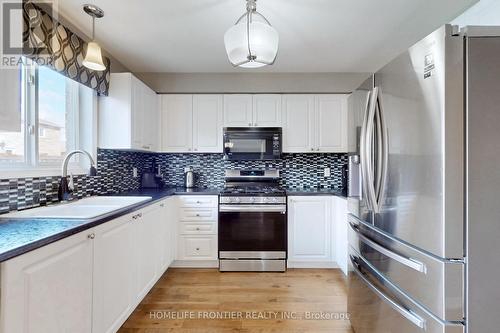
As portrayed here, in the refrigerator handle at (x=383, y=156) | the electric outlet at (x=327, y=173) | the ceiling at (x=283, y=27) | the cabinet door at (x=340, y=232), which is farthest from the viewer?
the electric outlet at (x=327, y=173)

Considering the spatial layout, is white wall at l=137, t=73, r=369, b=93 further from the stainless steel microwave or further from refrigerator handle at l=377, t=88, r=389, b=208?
refrigerator handle at l=377, t=88, r=389, b=208

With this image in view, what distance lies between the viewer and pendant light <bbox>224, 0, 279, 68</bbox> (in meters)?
1.41

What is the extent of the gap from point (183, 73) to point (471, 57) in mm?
2966

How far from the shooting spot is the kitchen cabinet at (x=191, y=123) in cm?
331

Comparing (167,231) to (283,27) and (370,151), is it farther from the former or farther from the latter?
(283,27)

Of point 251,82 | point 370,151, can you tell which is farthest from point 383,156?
point 251,82

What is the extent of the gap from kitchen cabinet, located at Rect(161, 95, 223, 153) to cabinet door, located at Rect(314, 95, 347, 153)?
1285 mm

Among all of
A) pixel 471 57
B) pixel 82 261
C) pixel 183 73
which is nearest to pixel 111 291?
pixel 82 261

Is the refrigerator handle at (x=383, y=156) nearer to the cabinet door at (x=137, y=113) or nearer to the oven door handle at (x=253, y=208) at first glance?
the oven door handle at (x=253, y=208)

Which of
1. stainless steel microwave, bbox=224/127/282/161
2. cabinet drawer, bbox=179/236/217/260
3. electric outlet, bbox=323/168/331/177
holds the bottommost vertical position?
cabinet drawer, bbox=179/236/217/260

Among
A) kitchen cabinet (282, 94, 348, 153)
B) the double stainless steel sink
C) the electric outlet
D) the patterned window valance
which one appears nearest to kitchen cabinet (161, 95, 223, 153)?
kitchen cabinet (282, 94, 348, 153)

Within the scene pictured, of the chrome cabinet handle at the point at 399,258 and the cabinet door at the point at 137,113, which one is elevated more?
the cabinet door at the point at 137,113

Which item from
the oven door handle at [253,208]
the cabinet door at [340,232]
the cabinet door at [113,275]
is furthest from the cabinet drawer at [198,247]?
the cabinet door at [340,232]

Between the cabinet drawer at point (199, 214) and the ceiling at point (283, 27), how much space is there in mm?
1706
